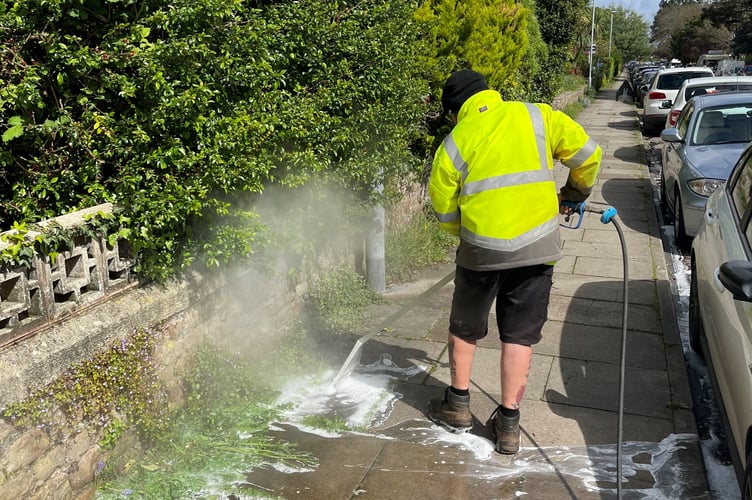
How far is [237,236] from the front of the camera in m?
3.79

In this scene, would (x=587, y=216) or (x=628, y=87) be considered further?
(x=628, y=87)

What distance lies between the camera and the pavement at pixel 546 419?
3.42m

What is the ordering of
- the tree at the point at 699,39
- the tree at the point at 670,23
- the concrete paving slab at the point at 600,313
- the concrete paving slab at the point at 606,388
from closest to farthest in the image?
the concrete paving slab at the point at 606,388
the concrete paving slab at the point at 600,313
the tree at the point at 699,39
the tree at the point at 670,23

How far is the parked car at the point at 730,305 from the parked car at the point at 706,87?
31.3 ft

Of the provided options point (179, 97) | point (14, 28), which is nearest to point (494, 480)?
point (179, 97)

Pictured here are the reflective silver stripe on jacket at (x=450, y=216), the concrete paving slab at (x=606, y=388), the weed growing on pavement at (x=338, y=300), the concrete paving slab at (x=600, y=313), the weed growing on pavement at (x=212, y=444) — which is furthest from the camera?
the concrete paving slab at (x=600, y=313)

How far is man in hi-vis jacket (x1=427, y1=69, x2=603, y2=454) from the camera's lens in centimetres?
336

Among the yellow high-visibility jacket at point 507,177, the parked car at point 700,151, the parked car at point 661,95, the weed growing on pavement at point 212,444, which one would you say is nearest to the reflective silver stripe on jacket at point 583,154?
the yellow high-visibility jacket at point 507,177

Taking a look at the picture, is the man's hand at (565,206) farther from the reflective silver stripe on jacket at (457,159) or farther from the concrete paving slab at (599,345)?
the concrete paving slab at (599,345)

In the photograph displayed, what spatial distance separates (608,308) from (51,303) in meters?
4.40

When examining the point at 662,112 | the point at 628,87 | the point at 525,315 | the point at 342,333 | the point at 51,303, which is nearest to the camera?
the point at 51,303

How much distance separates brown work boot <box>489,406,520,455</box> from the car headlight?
482 centimetres

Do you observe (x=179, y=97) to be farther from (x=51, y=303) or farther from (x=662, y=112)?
(x=662, y=112)

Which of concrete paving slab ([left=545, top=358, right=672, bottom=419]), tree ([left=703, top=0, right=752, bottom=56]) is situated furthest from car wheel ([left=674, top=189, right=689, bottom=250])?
tree ([left=703, top=0, right=752, bottom=56])
